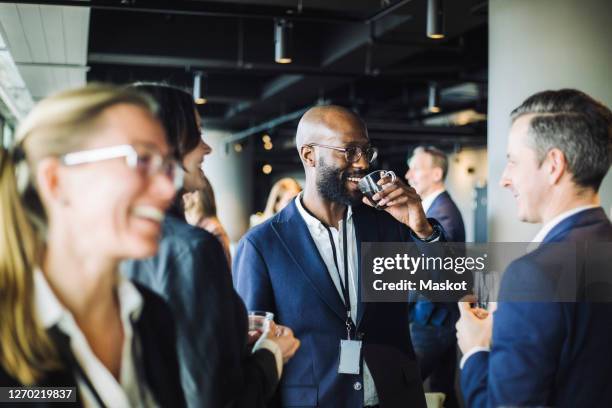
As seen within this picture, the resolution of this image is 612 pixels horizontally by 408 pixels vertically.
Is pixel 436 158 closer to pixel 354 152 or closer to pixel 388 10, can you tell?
pixel 388 10

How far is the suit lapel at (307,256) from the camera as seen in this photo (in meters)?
2.32

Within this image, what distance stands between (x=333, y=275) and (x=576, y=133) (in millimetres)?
1027

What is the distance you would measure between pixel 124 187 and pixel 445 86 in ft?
41.1

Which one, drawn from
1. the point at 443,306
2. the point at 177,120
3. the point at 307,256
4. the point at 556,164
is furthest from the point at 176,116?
the point at 443,306

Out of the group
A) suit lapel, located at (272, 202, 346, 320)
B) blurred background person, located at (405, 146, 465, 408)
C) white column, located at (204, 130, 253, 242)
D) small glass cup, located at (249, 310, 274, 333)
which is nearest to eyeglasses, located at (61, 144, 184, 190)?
small glass cup, located at (249, 310, 274, 333)

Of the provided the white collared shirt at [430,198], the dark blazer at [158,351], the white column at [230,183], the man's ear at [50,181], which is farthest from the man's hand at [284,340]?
the white column at [230,183]

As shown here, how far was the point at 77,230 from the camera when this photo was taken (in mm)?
1177

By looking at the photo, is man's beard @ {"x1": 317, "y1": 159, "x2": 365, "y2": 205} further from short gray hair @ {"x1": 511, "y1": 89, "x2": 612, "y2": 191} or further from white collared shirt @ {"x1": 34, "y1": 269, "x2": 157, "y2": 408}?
white collared shirt @ {"x1": 34, "y1": 269, "x2": 157, "y2": 408}

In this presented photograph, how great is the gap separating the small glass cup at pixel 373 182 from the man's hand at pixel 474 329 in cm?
71

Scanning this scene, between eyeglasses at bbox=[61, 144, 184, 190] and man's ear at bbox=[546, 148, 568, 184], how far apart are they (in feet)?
2.81

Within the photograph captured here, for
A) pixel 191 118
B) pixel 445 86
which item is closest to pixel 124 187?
pixel 191 118

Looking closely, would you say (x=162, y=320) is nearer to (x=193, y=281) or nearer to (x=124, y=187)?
(x=193, y=281)

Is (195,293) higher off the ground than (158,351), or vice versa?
(195,293)

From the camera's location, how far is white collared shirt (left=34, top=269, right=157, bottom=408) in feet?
3.88
